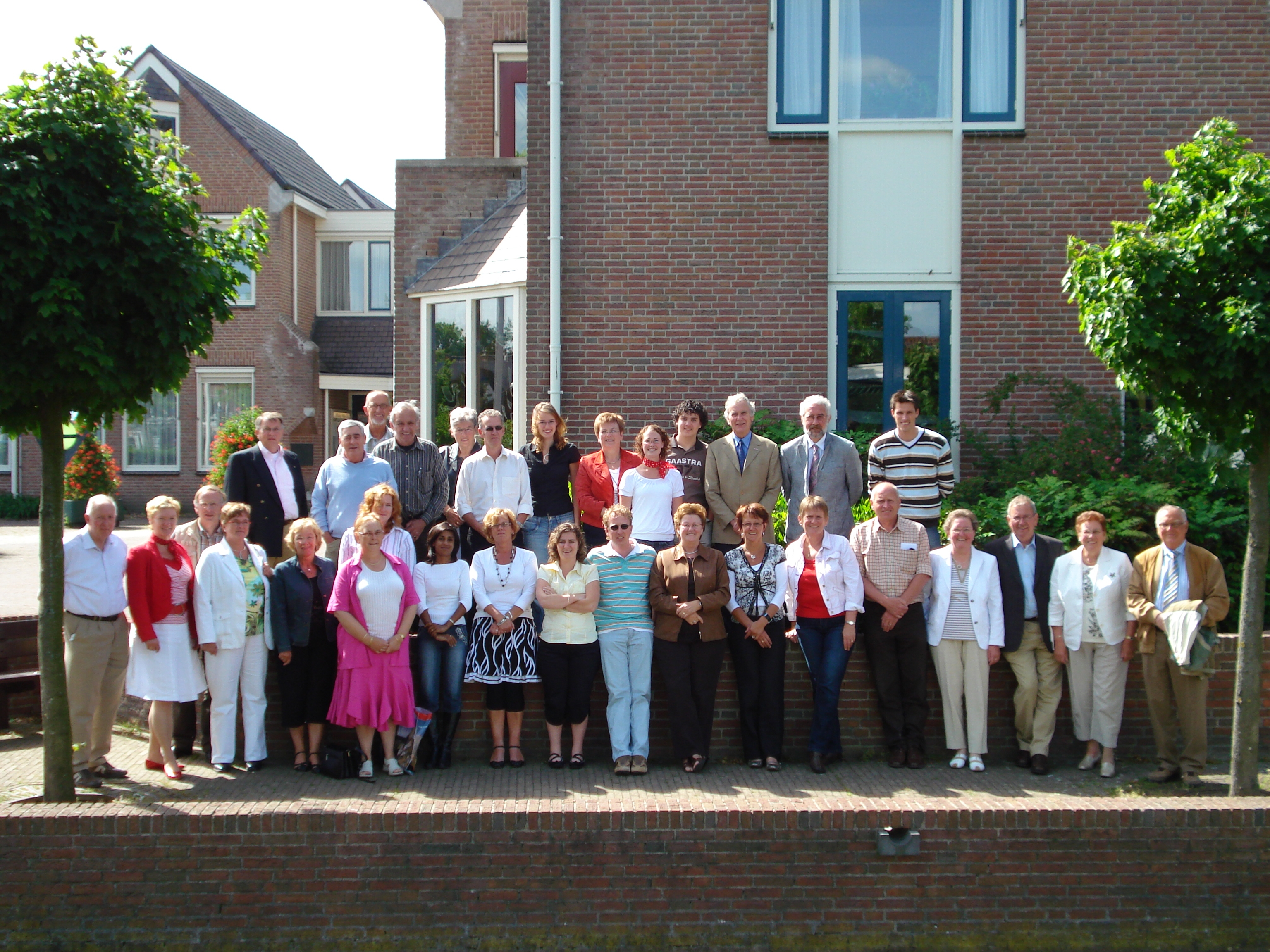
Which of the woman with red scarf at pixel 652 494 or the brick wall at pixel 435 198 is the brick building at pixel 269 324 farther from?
the woman with red scarf at pixel 652 494

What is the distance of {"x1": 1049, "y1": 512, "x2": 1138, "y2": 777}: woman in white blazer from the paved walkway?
0.33 meters

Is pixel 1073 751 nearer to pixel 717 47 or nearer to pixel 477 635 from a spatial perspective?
pixel 477 635

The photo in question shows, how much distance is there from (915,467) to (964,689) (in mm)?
1559

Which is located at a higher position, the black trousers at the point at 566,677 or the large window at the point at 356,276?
the large window at the point at 356,276

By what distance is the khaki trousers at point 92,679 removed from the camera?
6.49 meters

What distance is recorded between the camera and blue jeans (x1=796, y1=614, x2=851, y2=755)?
270 inches

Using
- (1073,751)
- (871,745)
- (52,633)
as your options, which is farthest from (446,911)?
(1073,751)

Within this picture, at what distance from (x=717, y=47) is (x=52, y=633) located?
27.4ft

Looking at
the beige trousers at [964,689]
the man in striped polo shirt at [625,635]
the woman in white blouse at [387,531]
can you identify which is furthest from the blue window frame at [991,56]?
the woman in white blouse at [387,531]

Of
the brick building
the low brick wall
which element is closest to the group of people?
the low brick wall

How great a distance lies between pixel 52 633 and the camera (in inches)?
228

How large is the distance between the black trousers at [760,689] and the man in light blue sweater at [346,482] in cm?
269

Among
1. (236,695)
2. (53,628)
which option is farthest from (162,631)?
(53,628)

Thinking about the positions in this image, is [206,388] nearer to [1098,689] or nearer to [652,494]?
[652,494]
